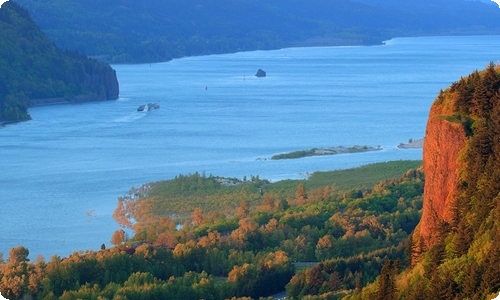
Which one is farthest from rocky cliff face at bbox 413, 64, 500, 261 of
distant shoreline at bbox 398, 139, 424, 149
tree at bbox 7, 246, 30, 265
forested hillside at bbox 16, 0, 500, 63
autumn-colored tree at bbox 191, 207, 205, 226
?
forested hillside at bbox 16, 0, 500, 63

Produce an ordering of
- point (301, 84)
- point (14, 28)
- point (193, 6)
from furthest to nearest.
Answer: point (193, 6) → point (301, 84) → point (14, 28)

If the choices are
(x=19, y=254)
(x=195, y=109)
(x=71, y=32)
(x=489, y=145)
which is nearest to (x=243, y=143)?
(x=195, y=109)

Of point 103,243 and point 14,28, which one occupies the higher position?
point 14,28

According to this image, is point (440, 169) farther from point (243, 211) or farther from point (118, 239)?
point (243, 211)

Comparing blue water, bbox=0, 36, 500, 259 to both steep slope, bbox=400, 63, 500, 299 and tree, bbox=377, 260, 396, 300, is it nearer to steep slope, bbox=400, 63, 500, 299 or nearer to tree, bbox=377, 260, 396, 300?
steep slope, bbox=400, 63, 500, 299

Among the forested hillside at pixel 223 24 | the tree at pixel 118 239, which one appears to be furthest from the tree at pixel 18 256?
the forested hillside at pixel 223 24

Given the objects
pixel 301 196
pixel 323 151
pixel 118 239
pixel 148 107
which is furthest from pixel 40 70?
pixel 118 239

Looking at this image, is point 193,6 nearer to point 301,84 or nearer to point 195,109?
point 301,84
